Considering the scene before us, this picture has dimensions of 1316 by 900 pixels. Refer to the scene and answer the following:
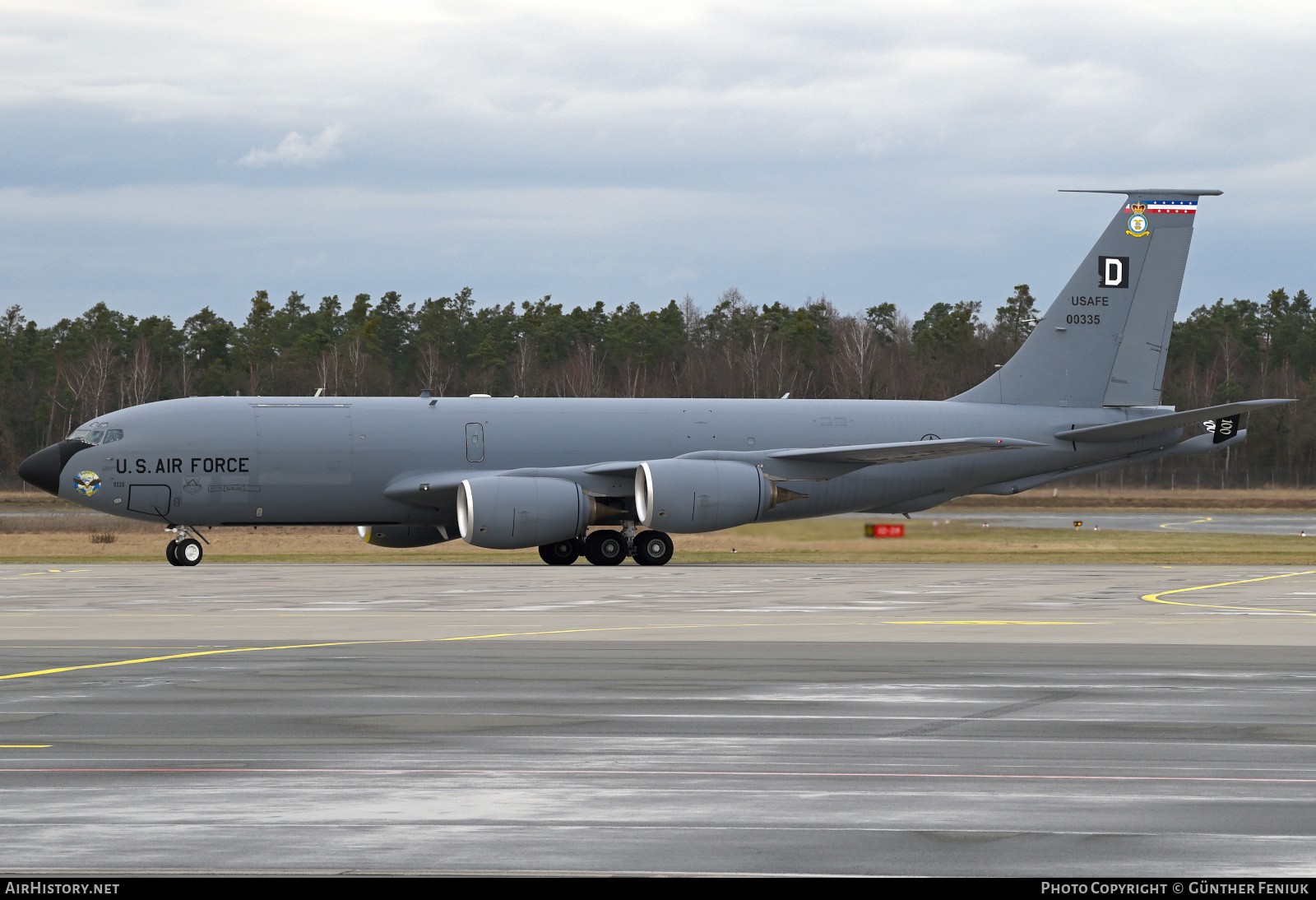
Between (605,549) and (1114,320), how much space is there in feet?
51.7

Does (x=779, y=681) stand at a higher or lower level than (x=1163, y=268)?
lower

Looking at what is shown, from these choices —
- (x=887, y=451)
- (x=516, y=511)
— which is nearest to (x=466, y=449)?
(x=516, y=511)

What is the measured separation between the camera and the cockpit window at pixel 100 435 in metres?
34.9

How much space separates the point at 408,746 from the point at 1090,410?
3453 centimetres

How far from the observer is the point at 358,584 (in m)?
28.5

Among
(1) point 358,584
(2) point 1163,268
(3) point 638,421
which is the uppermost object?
(2) point 1163,268

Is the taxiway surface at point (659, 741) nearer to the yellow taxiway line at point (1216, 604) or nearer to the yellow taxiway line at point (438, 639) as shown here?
the yellow taxiway line at point (438, 639)

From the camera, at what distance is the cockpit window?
34875 millimetres

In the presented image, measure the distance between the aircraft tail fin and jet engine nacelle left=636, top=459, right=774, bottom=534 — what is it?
28.3 ft

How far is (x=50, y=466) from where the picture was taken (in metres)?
34.8

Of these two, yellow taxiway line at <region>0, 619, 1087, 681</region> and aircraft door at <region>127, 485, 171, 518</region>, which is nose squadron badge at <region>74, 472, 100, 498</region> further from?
yellow taxiway line at <region>0, 619, 1087, 681</region>

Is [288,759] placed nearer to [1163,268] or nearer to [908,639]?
[908,639]

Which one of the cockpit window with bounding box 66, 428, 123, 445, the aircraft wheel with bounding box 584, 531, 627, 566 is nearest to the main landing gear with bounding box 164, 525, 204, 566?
the cockpit window with bounding box 66, 428, 123, 445
